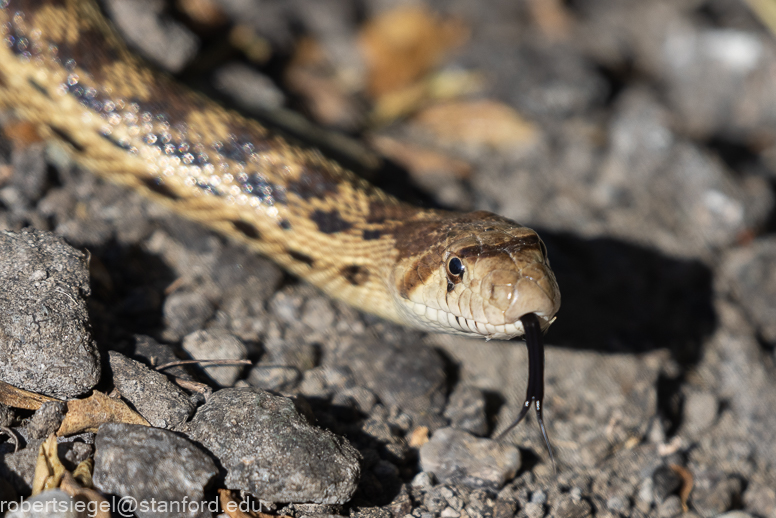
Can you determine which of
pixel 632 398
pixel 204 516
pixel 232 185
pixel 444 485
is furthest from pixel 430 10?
pixel 204 516

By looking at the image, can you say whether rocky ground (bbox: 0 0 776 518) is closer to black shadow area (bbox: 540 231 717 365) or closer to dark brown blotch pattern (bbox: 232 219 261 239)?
black shadow area (bbox: 540 231 717 365)

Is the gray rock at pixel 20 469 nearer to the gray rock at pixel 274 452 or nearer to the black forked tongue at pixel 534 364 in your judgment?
the gray rock at pixel 274 452

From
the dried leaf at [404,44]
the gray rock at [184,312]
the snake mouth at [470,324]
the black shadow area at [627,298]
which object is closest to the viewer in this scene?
the snake mouth at [470,324]

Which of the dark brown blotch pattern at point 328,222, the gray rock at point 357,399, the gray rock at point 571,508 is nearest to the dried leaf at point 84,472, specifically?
the gray rock at point 357,399

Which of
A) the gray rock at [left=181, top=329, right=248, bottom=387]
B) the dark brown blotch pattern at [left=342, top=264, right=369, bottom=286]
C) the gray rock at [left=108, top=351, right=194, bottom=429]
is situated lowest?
the gray rock at [left=108, top=351, right=194, bottom=429]

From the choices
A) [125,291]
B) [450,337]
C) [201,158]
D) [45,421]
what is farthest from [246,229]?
[45,421]

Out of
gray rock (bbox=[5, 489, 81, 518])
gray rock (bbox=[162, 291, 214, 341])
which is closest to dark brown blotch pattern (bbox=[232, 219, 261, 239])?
gray rock (bbox=[162, 291, 214, 341])

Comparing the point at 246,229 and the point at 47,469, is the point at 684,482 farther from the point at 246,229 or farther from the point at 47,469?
the point at 47,469
